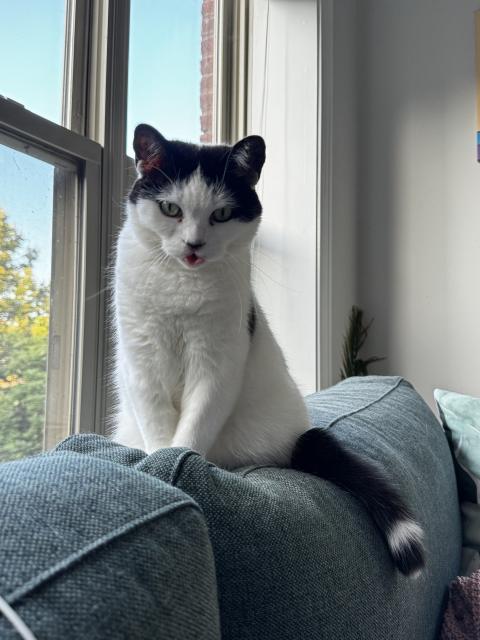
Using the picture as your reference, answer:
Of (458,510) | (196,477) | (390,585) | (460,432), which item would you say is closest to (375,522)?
(390,585)

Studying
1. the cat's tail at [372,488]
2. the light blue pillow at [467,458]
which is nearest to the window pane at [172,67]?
the cat's tail at [372,488]

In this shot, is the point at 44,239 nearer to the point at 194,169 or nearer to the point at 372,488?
the point at 194,169

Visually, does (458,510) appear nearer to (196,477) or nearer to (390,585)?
(390,585)

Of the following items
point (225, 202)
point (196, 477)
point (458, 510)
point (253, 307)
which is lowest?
point (458, 510)

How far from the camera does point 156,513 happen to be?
36cm

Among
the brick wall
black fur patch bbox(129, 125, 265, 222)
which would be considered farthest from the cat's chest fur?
the brick wall

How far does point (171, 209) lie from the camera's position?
2.51 feet

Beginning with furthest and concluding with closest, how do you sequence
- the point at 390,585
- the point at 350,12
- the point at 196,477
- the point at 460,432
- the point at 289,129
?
the point at 350,12
the point at 289,129
the point at 460,432
the point at 390,585
the point at 196,477

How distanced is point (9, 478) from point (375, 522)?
498mm

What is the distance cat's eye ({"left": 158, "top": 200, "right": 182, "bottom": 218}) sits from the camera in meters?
0.76

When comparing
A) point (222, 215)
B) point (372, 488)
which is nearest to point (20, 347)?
point (222, 215)

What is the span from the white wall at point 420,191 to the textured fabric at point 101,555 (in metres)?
1.82

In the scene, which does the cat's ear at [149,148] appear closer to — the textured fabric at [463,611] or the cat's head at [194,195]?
the cat's head at [194,195]

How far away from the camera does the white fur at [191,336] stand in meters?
0.74
